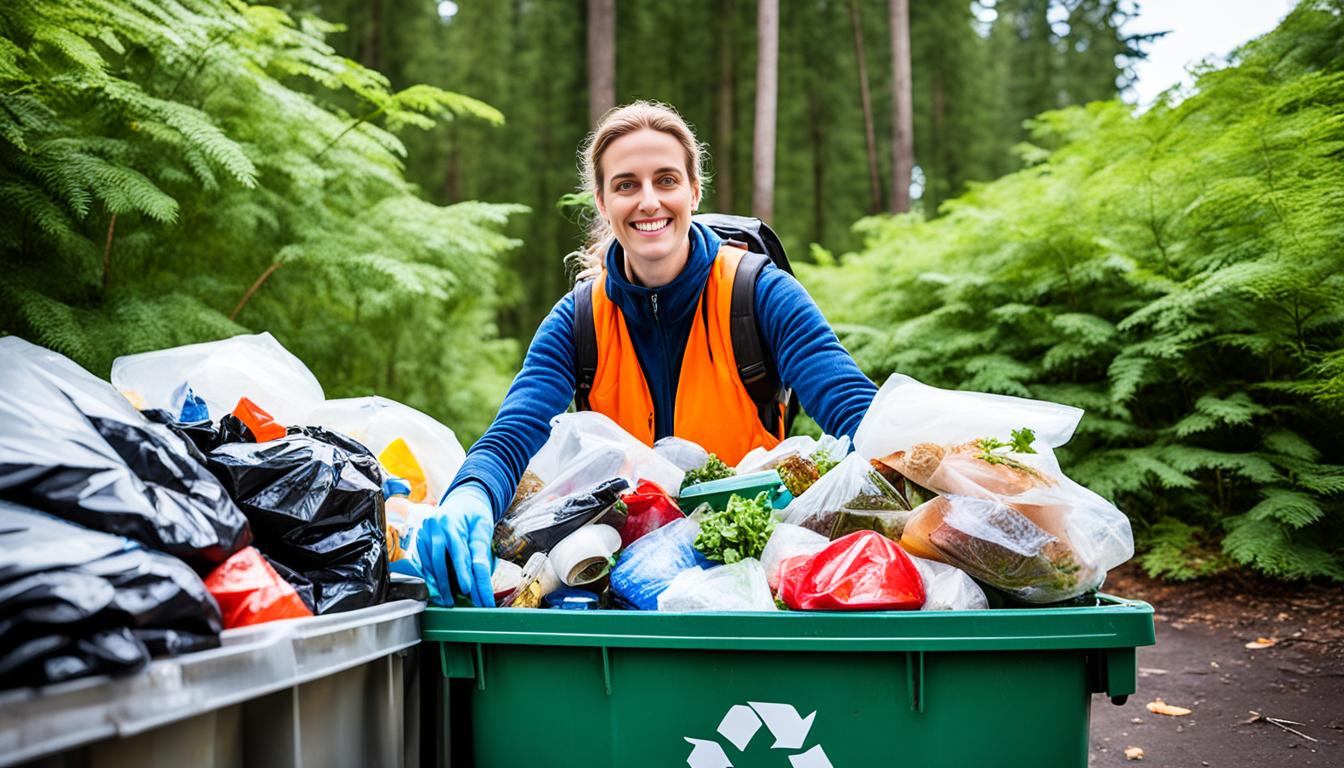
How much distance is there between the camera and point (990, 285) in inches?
259

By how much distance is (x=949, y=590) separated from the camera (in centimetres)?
176

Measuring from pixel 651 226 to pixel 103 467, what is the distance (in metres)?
1.86

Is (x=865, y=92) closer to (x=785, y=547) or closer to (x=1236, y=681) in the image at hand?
(x=1236, y=681)

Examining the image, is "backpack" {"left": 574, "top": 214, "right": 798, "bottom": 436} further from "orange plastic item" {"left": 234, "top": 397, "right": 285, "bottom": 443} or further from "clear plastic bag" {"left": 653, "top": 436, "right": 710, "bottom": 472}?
"orange plastic item" {"left": 234, "top": 397, "right": 285, "bottom": 443}

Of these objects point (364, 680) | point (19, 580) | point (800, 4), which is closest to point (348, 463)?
point (364, 680)

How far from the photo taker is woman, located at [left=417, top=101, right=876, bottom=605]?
280cm

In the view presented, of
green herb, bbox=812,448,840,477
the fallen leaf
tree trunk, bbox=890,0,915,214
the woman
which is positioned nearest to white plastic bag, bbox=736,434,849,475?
green herb, bbox=812,448,840,477

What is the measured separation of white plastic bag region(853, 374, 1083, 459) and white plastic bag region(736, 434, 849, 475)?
0.52 ft

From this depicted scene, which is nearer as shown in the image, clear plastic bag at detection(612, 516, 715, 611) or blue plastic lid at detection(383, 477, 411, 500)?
clear plastic bag at detection(612, 516, 715, 611)

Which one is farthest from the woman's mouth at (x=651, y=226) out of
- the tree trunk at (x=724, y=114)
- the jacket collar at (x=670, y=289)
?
the tree trunk at (x=724, y=114)

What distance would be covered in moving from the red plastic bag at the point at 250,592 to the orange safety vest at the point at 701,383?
1.58 m

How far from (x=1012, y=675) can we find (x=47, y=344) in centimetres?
448

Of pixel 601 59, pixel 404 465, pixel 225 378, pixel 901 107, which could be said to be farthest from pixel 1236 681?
pixel 901 107

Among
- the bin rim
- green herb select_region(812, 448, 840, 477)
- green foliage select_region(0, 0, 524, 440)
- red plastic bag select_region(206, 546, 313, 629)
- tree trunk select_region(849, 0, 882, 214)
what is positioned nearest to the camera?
red plastic bag select_region(206, 546, 313, 629)
